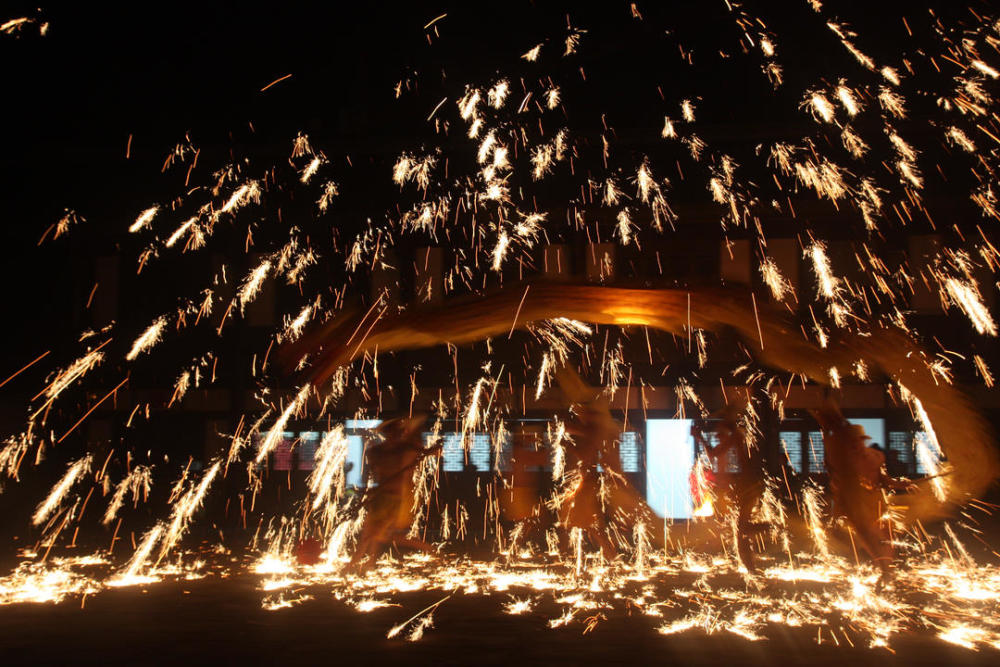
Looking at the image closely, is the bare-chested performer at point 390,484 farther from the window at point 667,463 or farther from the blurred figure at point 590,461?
the window at point 667,463

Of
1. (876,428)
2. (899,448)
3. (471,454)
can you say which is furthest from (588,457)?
(899,448)

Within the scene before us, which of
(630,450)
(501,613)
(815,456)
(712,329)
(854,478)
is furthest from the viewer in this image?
(630,450)

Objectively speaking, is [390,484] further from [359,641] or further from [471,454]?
[471,454]

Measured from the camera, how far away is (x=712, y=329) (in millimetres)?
4574

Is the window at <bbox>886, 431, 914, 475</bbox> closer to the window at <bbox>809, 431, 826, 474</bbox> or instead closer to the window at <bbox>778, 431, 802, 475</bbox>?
the window at <bbox>809, 431, 826, 474</bbox>

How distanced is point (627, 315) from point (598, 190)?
9236 millimetres

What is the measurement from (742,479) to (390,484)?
3.49 metres

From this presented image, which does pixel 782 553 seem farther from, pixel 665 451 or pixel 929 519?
pixel 929 519

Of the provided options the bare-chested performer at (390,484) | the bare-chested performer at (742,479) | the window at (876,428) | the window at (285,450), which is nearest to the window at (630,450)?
the window at (876,428)

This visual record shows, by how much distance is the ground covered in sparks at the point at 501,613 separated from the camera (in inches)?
173

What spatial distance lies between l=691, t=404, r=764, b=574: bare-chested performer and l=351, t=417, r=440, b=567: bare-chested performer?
2817 mm

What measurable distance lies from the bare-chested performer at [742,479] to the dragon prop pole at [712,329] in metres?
2.53

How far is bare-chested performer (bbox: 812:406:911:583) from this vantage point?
5.73 meters

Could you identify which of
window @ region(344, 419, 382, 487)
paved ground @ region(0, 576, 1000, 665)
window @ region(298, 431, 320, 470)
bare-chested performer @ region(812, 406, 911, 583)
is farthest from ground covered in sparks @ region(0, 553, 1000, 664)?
window @ region(298, 431, 320, 470)
